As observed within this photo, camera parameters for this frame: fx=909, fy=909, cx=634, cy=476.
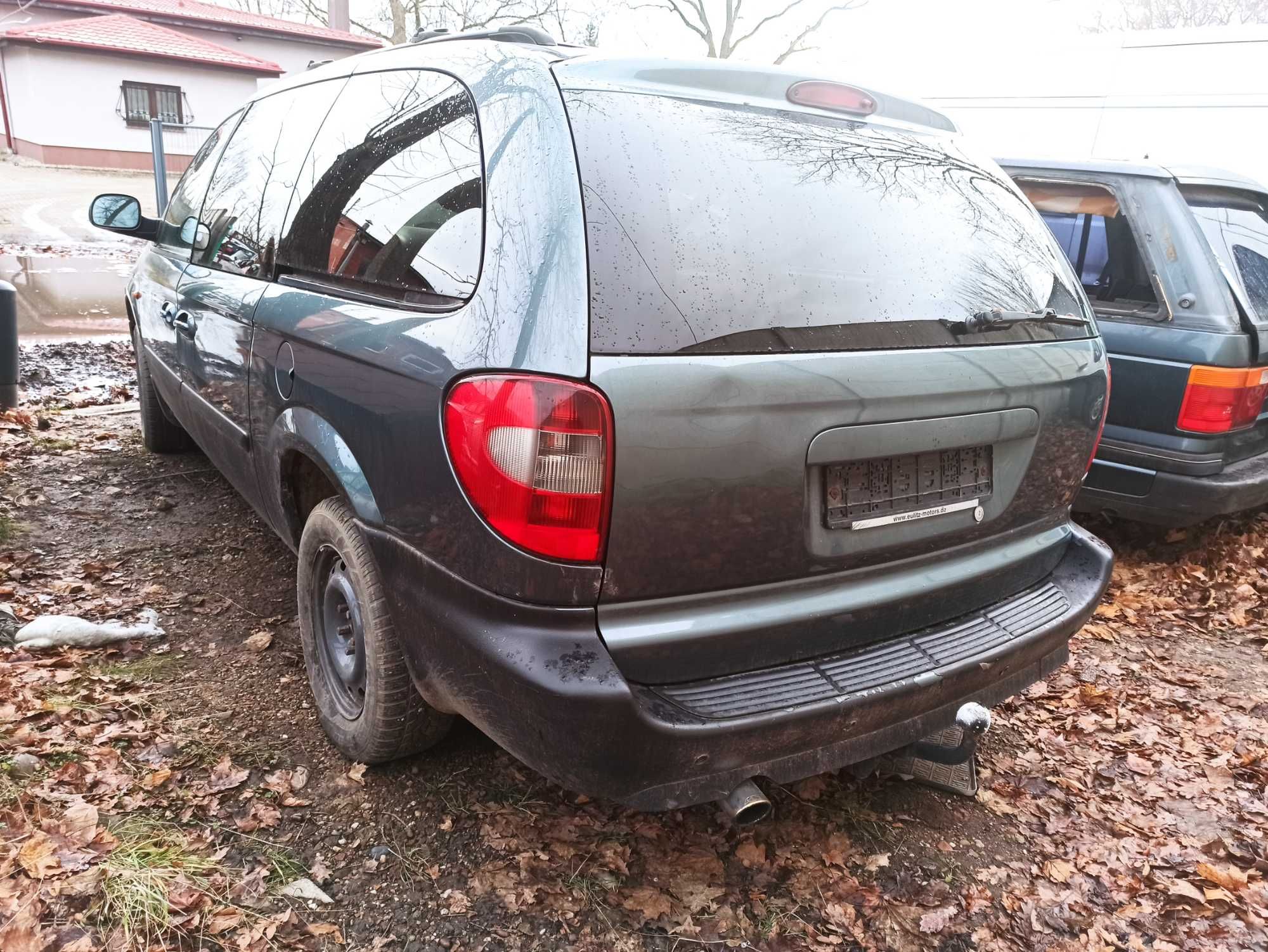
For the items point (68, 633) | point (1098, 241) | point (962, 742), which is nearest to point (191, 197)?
point (68, 633)

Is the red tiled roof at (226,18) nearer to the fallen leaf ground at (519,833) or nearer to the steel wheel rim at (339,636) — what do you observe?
the fallen leaf ground at (519,833)

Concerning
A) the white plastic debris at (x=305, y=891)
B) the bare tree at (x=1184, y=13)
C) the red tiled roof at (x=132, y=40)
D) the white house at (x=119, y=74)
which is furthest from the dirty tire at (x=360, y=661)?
the bare tree at (x=1184, y=13)

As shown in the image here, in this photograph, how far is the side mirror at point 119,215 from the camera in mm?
4297

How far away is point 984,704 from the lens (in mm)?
2379

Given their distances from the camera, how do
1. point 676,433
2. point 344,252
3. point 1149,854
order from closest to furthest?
1. point 676,433
2. point 344,252
3. point 1149,854

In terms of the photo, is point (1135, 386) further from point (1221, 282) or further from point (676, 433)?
point (676, 433)

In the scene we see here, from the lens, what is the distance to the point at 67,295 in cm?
1094

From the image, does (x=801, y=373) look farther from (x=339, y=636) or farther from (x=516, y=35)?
(x=339, y=636)

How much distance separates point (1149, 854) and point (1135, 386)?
7.28 ft

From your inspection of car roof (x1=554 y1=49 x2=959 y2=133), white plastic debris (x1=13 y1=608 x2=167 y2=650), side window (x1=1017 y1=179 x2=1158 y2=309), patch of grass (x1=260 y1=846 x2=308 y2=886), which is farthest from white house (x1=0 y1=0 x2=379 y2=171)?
patch of grass (x1=260 y1=846 x2=308 y2=886)

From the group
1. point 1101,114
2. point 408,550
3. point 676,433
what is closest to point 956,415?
point 676,433

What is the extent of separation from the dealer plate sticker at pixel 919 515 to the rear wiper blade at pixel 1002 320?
1.41 feet

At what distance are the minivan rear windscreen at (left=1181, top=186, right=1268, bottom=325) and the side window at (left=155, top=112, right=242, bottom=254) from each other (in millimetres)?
4395

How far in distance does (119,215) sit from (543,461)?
3605mm
